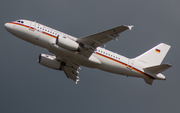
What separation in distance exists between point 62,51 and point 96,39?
5.55 m

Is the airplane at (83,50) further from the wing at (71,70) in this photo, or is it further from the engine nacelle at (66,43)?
the wing at (71,70)

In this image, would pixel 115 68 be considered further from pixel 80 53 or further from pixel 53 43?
pixel 53 43

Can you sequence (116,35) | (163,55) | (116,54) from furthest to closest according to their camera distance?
(163,55) < (116,54) < (116,35)

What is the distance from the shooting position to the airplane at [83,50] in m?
39.9

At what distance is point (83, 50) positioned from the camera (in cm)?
4150

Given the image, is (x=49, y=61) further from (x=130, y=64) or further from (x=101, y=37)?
(x=130, y=64)

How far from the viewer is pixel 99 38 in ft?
132

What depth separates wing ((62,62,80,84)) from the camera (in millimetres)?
48781

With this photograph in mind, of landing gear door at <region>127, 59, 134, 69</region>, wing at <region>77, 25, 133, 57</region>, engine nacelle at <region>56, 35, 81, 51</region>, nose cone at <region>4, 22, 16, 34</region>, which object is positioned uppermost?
nose cone at <region>4, 22, 16, 34</region>

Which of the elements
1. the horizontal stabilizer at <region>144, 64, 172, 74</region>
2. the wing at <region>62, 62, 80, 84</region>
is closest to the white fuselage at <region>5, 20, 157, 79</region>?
the horizontal stabilizer at <region>144, 64, 172, 74</region>

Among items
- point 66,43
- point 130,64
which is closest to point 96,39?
point 66,43

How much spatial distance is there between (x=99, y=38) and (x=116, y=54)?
5.72 metres

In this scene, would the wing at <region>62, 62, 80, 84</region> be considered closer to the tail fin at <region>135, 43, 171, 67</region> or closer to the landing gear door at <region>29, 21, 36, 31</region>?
the landing gear door at <region>29, 21, 36, 31</region>

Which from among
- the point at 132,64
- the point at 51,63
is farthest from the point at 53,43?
the point at 132,64
